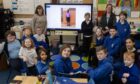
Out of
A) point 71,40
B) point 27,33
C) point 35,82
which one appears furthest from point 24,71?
point 71,40

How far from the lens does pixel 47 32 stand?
6203mm

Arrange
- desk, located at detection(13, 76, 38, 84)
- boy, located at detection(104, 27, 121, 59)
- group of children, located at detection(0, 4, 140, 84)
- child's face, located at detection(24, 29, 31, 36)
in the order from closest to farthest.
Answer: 1. desk, located at detection(13, 76, 38, 84)
2. group of children, located at detection(0, 4, 140, 84)
3. boy, located at detection(104, 27, 121, 59)
4. child's face, located at detection(24, 29, 31, 36)

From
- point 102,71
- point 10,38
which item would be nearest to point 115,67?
point 102,71

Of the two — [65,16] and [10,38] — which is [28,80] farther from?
[65,16]

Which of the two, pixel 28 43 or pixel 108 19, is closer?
pixel 28 43

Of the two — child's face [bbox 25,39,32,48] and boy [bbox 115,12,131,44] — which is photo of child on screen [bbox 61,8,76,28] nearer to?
boy [bbox 115,12,131,44]

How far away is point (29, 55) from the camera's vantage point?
4.23 m

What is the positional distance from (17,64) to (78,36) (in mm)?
2541

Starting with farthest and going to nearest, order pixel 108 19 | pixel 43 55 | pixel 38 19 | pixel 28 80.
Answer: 1. pixel 38 19
2. pixel 108 19
3. pixel 43 55
4. pixel 28 80

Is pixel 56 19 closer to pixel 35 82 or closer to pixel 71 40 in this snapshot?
pixel 71 40

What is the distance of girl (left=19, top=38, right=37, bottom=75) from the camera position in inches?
166

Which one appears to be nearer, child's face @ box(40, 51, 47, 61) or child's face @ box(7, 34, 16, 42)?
child's face @ box(40, 51, 47, 61)

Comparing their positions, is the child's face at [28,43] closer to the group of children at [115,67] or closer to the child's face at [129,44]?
the group of children at [115,67]

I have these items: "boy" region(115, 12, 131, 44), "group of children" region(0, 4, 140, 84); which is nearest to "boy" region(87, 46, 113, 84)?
"group of children" region(0, 4, 140, 84)
